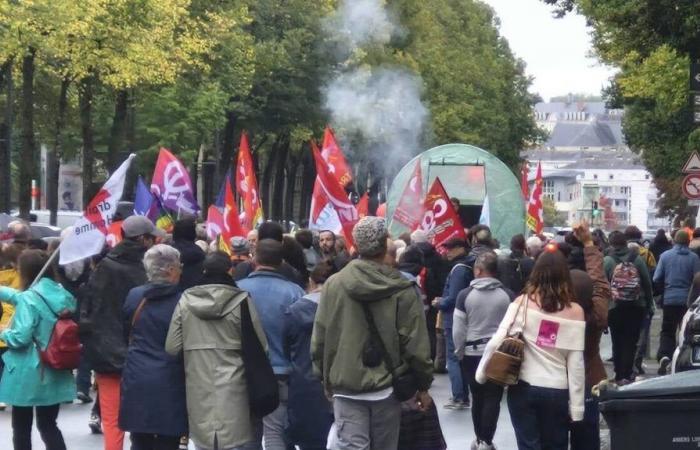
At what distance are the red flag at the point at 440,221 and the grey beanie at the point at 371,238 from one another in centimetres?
1196

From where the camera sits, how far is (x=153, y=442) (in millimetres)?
9609

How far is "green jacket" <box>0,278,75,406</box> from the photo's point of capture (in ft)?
36.9

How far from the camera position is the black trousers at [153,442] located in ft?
31.2

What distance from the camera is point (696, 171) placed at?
26.1 meters

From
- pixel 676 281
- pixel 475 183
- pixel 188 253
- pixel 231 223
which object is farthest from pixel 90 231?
pixel 475 183

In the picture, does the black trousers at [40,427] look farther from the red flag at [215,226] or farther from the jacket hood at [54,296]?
the red flag at [215,226]

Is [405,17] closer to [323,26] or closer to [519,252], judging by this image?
[323,26]

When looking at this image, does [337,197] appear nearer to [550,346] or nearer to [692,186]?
[692,186]

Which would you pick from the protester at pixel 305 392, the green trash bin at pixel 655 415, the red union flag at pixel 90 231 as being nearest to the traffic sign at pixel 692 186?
the red union flag at pixel 90 231

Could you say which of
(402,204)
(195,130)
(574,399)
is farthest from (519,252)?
(195,130)

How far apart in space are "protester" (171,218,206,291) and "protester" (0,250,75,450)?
825 millimetres

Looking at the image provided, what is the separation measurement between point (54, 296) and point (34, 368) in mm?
490

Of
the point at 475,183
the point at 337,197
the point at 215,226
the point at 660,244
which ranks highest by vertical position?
the point at 475,183

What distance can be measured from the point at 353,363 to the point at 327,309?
1.10 ft
